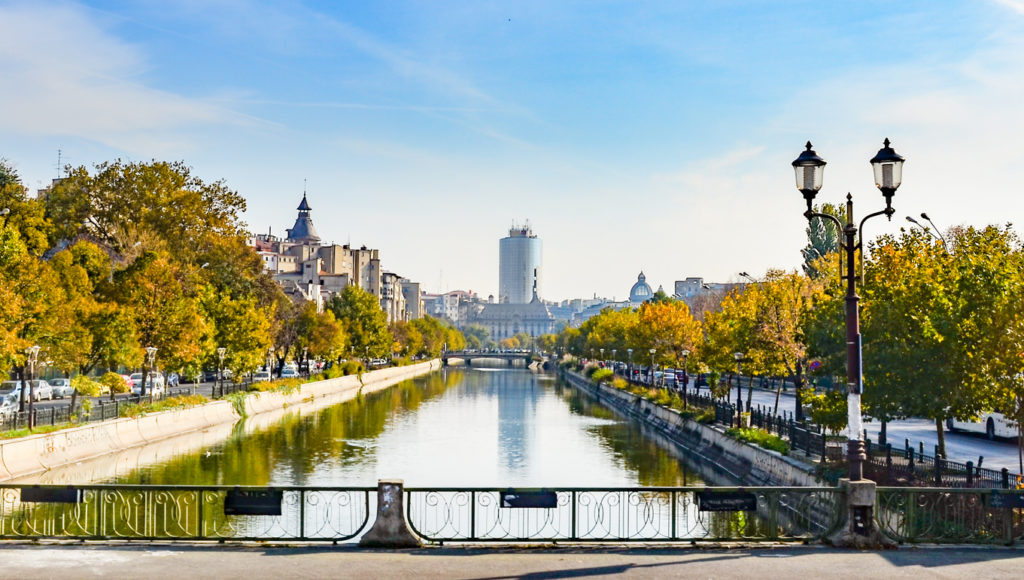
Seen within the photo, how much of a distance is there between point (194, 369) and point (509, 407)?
33.4 meters

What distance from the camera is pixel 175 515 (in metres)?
27.7

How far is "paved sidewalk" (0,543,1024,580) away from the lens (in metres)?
15.0

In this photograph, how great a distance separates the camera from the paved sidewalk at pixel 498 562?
49.2 feet

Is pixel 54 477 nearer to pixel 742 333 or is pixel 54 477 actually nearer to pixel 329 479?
pixel 329 479

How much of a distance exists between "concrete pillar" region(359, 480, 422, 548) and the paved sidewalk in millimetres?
364

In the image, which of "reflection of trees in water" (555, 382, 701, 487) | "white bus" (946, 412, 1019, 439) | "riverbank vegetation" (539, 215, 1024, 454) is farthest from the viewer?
"reflection of trees in water" (555, 382, 701, 487)

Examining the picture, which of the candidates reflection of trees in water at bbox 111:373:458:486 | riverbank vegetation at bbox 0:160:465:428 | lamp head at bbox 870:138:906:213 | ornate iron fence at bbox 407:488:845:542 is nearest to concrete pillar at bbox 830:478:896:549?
ornate iron fence at bbox 407:488:845:542

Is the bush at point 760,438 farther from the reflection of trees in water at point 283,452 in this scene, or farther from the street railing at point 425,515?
the reflection of trees in water at point 283,452

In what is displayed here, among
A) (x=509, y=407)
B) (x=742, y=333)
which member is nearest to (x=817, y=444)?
(x=742, y=333)

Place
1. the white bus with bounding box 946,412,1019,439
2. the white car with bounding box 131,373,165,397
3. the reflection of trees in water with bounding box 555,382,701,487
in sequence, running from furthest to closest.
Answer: the white car with bounding box 131,373,165,397, the reflection of trees in water with bounding box 555,382,701,487, the white bus with bounding box 946,412,1019,439

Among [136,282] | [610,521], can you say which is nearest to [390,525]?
[610,521]

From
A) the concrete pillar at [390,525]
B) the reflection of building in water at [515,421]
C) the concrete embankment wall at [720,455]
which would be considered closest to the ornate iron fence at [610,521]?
the concrete embankment wall at [720,455]

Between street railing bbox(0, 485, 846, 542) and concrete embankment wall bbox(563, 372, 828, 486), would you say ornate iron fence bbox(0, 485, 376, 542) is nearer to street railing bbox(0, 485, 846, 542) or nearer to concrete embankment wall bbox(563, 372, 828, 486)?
street railing bbox(0, 485, 846, 542)

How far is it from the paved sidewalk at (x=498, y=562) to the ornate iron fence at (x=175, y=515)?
0.89 metres
